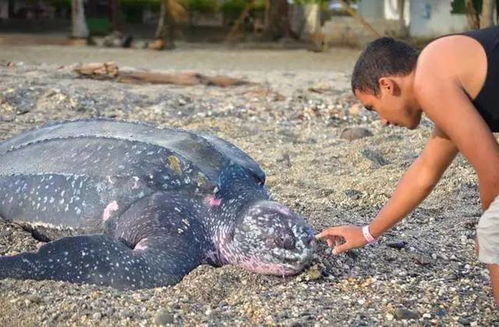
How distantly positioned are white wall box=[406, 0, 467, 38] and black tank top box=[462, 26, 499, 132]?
44.1ft

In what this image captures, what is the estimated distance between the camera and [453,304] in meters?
2.54

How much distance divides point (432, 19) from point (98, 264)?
13.9m

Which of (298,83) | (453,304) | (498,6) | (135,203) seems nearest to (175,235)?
(135,203)

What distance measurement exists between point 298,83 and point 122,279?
20.3 ft

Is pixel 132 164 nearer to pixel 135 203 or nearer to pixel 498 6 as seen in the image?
pixel 135 203

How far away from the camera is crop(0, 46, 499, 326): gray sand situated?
7.87 ft

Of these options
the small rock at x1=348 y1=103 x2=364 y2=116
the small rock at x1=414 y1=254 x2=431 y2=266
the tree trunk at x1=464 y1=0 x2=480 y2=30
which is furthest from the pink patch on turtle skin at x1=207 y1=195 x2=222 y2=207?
the tree trunk at x1=464 y1=0 x2=480 y2=30

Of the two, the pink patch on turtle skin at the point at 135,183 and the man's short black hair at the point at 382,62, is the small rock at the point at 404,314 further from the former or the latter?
the pink patch on turtle skin at the point at 135,183

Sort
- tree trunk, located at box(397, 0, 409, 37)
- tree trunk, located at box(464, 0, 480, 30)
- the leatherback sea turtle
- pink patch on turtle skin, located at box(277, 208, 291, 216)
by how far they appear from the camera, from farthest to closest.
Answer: tree trunk, located at box(397, 0, 409, 37)
tree trunk, located at box(464, 0, 480, 30)
pink patch on turtle skin, located at box(277, 208, 291, 216)
the leatherback sea turtle

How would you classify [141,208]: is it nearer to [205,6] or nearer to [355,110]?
[355,110]

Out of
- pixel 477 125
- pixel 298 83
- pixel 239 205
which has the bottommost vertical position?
pixel 298 83

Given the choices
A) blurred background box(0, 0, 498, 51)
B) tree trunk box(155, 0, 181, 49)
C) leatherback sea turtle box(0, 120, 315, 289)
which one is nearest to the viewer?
leatherback sea turtle box(0, 120, 315, 289)

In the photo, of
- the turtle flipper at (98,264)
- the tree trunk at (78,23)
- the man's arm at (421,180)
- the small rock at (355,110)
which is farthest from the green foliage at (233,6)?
the man's arm at (421,180)

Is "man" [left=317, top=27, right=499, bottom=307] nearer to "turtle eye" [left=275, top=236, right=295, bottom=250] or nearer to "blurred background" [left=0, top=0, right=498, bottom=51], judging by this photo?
"turtle eye" [left=275, top=236, right=295, bottom=250]
